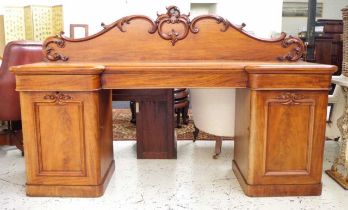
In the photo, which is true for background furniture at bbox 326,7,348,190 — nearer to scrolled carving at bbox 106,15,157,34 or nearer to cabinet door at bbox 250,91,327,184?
cabinet door at bbox 250,91,327,184

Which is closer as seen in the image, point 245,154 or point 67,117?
point 67,117

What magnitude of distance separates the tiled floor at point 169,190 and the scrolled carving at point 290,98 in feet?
1.88

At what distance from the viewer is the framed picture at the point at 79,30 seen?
5.46 metres

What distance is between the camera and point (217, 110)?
101 inches

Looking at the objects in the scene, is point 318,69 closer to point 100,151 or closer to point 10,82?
point 100,151

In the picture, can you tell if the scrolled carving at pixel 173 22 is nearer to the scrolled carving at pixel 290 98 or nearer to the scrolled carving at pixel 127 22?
the scrolled carving at pixel 127 22

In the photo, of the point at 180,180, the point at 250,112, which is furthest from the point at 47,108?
the point at 250,112

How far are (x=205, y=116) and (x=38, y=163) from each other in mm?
1262

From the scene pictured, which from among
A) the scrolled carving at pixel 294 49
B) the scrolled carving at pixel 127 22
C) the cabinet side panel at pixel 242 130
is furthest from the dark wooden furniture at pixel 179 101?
the scrolled carving at pixel 294 49

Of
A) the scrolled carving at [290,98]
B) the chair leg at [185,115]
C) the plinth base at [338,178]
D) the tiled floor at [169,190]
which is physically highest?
the scrolled carving at [290,98]

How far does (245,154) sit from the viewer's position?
210cm

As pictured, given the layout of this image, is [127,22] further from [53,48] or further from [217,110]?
[217,110]

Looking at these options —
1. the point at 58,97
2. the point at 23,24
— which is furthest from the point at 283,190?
the point at 23,24

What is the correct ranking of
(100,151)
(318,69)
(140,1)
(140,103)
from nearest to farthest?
(318,69)
(100,151)
(140,103)
(140,1)
